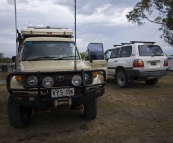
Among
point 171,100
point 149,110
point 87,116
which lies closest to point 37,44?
point 87,116

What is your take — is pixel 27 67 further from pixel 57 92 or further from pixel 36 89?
pixel 57 92

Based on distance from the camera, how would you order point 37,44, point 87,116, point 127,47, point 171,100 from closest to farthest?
1. point 87,116
2. point 37,44
3. point 171,100
4. point 127,47

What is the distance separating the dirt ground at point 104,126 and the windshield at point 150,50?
8.10 ft

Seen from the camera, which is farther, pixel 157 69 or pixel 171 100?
pixel 157 69

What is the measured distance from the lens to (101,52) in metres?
7.73

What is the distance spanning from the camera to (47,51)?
4.53 metres

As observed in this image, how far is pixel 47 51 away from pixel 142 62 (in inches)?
159

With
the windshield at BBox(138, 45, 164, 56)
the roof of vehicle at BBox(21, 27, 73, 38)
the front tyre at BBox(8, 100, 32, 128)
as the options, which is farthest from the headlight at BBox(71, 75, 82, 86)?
the windshield at BBox(138, 45, 164, 56)

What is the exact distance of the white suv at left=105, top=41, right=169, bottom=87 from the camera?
7.16m

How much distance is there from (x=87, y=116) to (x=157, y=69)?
436 centimetres

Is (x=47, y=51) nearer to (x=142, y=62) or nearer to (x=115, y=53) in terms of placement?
(x=142, y=62)

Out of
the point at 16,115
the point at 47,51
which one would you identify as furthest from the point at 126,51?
the point at 16,115

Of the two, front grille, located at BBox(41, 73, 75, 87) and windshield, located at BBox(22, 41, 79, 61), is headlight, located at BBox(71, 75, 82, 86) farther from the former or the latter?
windshield, located at BBox(22, 41, 79, 61)

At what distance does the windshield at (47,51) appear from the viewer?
4414mm
